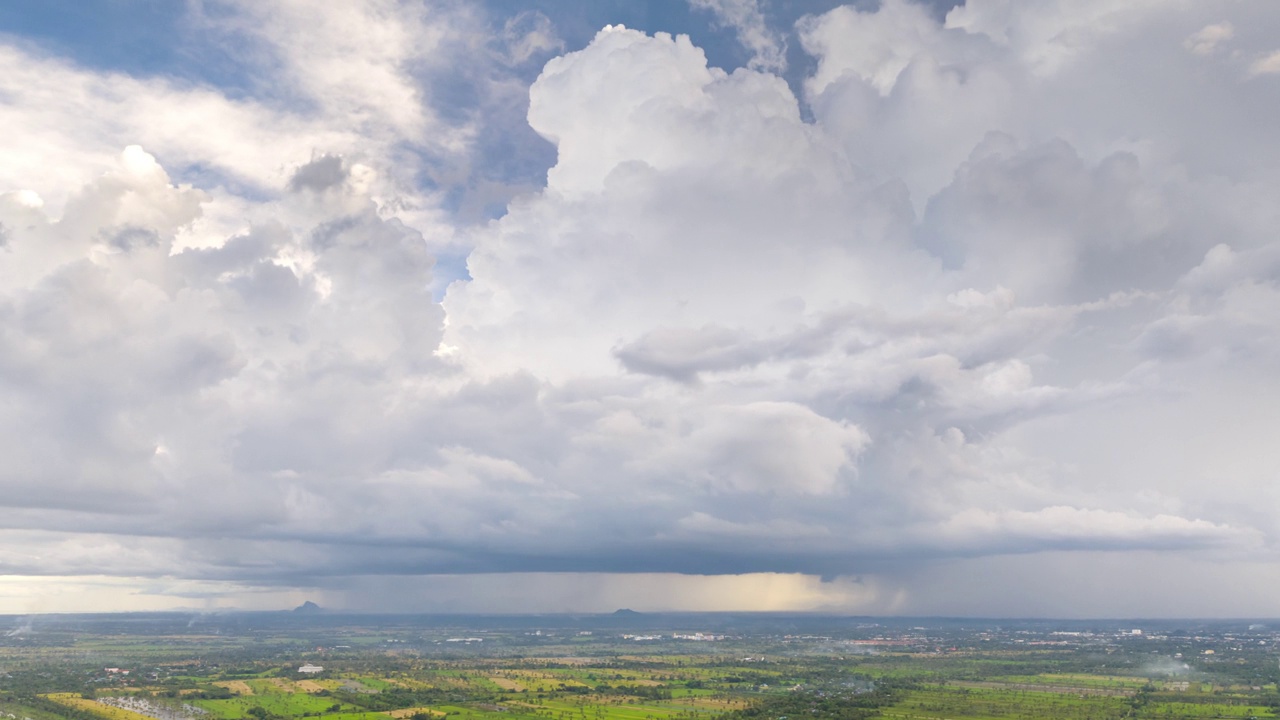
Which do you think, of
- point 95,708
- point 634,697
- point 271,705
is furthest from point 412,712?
point 95,708

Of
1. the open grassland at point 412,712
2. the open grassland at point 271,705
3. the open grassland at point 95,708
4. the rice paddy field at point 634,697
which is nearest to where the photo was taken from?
the open grassland at point 95,708

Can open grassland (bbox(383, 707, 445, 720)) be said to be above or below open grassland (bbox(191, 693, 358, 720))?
above

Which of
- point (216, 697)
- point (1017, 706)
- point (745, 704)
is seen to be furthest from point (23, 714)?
point (1017, 706)

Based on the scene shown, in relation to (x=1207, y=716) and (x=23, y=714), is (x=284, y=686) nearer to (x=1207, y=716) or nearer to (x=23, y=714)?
(x=23, y=714)

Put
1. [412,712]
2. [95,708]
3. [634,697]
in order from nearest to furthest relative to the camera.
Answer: [412,712], [95,708], [634,697]

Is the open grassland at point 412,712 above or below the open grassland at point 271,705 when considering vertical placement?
above

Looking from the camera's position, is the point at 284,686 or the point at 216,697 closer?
the point at 216,697

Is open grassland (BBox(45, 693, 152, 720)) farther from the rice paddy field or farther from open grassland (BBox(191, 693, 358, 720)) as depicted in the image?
open grassland (BBox(191, 693, 358, 720))

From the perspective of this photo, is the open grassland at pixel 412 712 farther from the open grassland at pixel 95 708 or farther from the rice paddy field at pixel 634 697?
the open grassland at pixel 95 708

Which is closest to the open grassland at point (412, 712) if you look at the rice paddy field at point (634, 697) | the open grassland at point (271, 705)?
the rice paddy field at point (634, 697)

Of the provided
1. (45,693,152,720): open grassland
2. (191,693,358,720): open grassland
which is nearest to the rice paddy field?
(45,693,152,720): open grassland

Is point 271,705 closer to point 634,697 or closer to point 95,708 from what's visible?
point 95,708
